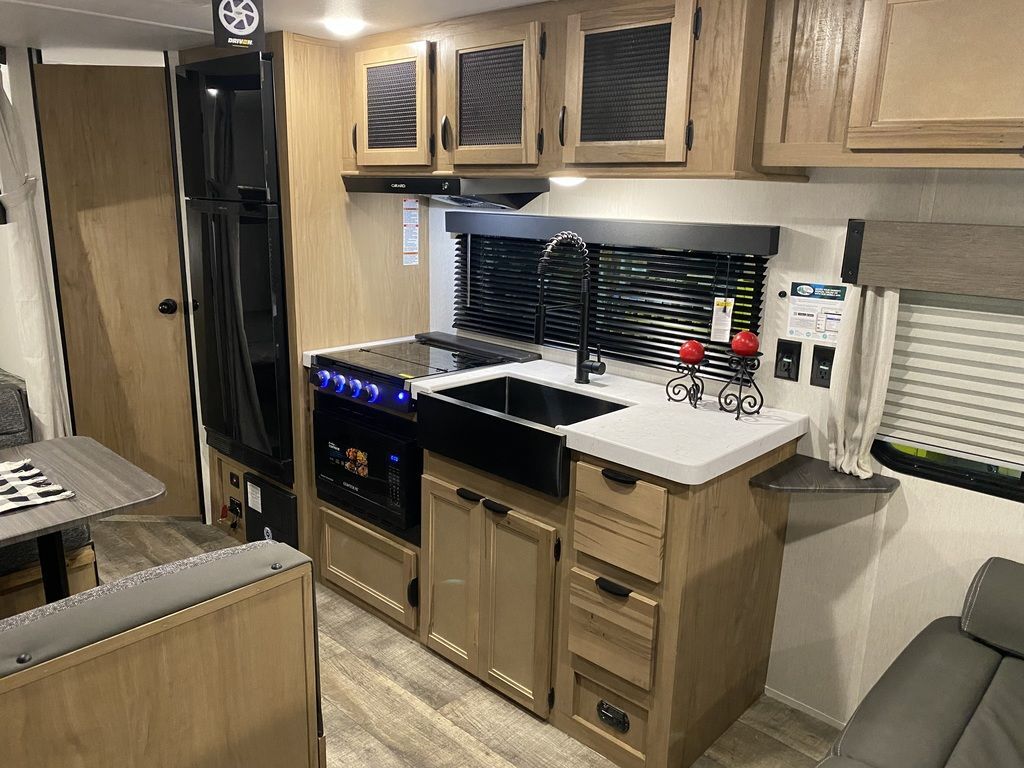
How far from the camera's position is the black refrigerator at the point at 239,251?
3.07 m

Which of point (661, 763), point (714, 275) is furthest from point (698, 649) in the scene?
point (714, 275)

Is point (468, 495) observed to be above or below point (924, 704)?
above

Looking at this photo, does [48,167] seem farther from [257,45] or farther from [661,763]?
[661,763]

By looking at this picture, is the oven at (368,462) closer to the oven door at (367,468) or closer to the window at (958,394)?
the oven door at (367,468)

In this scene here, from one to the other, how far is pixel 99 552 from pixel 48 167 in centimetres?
178

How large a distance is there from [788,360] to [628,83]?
99cm

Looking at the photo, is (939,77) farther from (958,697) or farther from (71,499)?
(71,499)

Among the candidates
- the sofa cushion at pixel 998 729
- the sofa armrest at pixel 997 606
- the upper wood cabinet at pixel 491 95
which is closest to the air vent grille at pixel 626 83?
the upper wood cabinet at pixel 491 95

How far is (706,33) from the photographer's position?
2.05 meters

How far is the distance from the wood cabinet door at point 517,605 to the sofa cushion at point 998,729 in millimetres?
1140

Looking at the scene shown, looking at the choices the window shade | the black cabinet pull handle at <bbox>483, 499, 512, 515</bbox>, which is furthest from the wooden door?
the window shade

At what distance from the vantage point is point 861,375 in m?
2.30

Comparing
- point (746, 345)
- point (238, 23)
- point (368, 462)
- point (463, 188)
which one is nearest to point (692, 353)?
point (746, 345)

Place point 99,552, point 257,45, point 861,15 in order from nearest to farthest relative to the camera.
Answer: point 861,15, point 257,45, point 99,552
